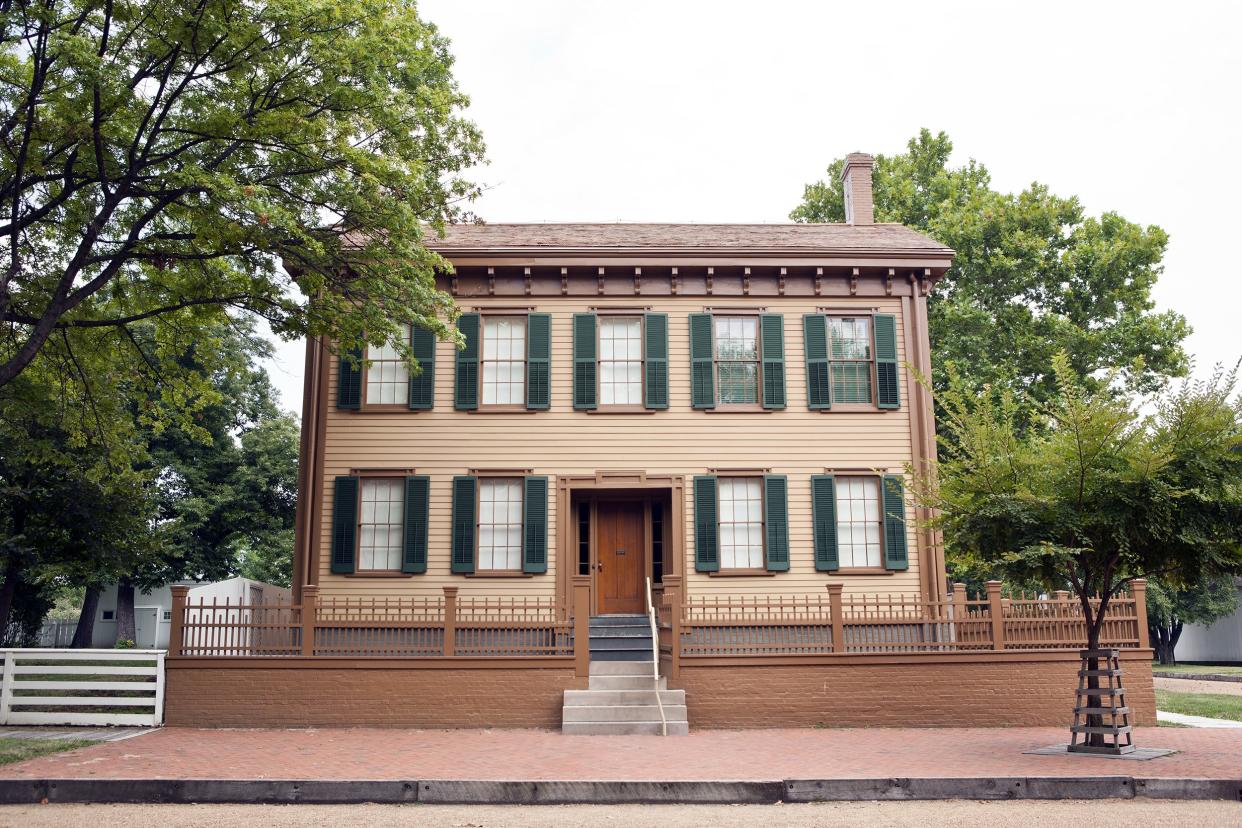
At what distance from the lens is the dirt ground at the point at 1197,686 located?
23564 mm

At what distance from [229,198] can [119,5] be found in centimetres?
262

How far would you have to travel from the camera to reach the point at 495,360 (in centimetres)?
1847

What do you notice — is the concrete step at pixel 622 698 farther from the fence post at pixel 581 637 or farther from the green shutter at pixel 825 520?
the green shutter at pixel 825 520

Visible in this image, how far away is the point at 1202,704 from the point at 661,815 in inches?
580

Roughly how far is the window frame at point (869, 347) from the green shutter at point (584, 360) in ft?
13.5

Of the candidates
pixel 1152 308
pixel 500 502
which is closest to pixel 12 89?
pixel 500 502

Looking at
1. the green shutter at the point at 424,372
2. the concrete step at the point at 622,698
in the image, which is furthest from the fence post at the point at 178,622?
the concrete step at the point at 622,698

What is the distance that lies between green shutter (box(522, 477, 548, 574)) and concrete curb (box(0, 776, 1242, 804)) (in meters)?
8.34

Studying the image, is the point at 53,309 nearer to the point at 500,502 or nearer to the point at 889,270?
the point at 500,502

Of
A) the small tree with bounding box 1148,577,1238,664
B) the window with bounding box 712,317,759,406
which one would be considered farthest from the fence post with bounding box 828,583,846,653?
the small tree with bounding box 1148,577,1238,664

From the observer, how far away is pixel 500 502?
58.7 feet

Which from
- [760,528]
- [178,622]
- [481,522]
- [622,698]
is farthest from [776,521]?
[178,622]

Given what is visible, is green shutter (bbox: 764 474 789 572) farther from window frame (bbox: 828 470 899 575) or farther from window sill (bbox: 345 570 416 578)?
window sill (bbox: 345 570 416 578)

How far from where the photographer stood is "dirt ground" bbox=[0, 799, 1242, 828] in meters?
7.89
